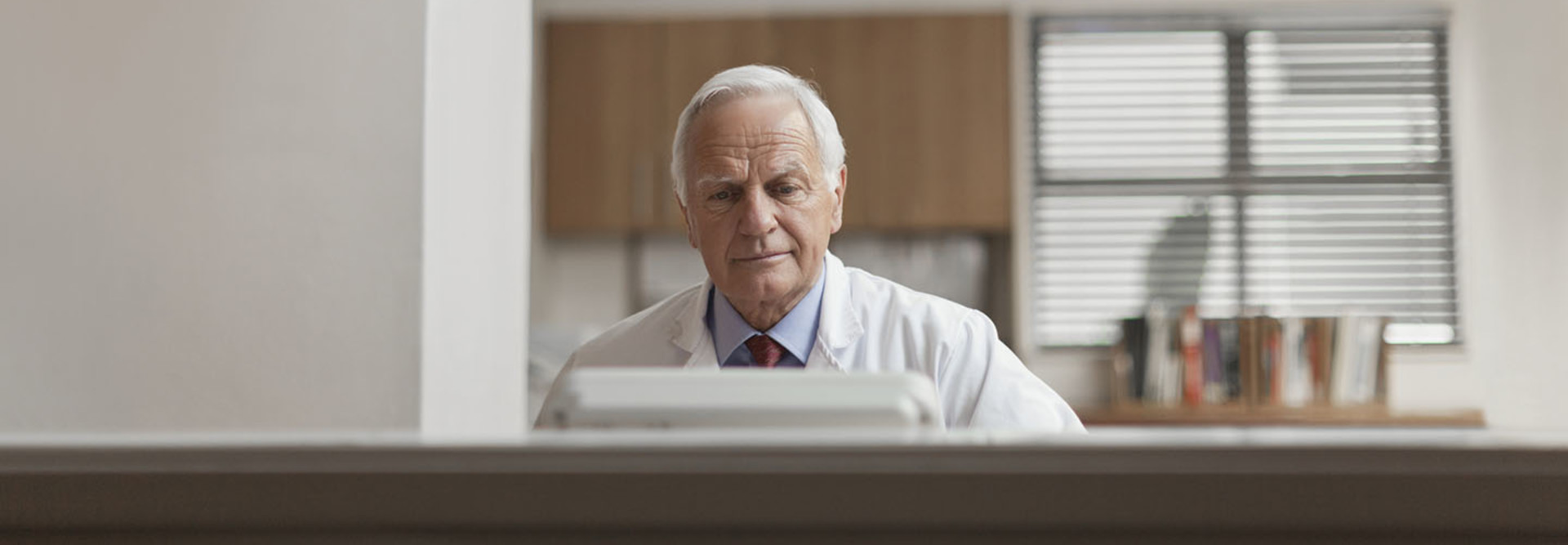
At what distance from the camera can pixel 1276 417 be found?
4.36 m

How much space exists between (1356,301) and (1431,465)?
448 centimetres

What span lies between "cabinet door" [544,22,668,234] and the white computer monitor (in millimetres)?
3984

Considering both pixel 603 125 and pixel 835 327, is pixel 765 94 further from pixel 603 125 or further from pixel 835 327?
pixel 603 125

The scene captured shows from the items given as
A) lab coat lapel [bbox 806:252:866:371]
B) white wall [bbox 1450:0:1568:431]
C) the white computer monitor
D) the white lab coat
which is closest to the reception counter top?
the white computer monitor

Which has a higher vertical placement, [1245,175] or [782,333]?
[1245,175]

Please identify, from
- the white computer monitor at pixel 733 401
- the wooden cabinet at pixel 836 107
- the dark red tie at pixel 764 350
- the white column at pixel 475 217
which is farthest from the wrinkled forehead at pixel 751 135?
the wooden cabinet at pixel 836 107

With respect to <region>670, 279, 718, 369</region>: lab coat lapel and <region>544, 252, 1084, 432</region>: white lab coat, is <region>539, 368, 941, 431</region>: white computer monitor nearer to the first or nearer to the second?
<region>544, 252, 1084, 432</region>: white lab coat

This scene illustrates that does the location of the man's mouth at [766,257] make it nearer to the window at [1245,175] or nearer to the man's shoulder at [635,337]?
the man's shoulder at [635,337]

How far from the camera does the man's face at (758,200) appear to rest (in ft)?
6.31

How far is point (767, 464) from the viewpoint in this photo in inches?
27.4

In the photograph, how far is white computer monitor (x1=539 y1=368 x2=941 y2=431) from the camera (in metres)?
0.80

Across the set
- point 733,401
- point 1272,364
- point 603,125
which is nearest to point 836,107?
point 603,125

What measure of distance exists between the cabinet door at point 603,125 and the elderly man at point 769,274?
9.12 feet

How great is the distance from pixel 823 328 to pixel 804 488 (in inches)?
47.6
